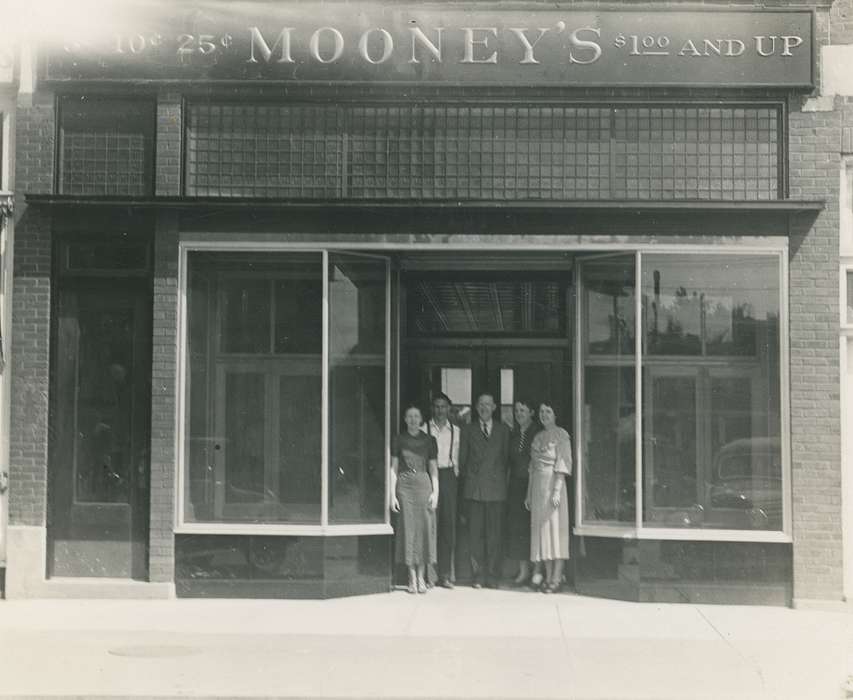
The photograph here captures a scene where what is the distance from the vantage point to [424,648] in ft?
29.1

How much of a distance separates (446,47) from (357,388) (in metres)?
3.48

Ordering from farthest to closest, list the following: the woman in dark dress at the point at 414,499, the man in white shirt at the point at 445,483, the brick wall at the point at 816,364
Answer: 1. the man in white shirt at the point at 445,483
2. the woman in dark dress at the point at 414,499
3. the brick wall at the point at 816,364

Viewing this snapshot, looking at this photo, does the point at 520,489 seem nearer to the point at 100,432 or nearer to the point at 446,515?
the point at 446,515

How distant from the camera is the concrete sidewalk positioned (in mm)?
7758

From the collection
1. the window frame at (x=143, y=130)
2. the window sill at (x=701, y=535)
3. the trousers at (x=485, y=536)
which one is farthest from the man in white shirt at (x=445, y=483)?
the window frame at (x=143, y=130)

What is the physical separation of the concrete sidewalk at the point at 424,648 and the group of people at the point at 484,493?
510mm

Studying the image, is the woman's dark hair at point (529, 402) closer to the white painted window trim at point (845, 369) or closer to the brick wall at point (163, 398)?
the white painted window trim at point (845, 369)

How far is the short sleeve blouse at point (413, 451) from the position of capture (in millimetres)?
11397

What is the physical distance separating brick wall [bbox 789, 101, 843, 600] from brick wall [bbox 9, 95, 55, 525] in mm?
7228

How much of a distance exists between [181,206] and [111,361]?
1711 mm

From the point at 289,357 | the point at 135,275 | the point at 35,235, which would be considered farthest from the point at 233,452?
the point at 35,235

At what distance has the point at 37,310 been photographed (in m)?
11.1

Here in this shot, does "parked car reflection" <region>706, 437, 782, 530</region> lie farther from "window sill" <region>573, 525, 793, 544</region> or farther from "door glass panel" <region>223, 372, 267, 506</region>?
"door glass panel" <region>223, 372, 267, 506</region>

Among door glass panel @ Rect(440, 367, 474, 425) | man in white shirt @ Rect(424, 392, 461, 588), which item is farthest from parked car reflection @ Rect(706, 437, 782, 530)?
door glass panel @ Rect(440, 367, 474, 425)
